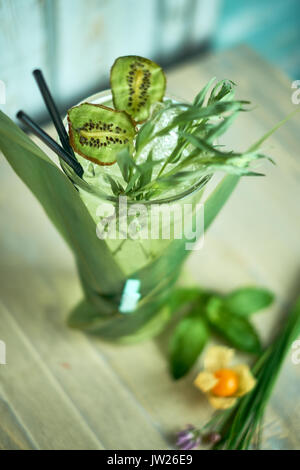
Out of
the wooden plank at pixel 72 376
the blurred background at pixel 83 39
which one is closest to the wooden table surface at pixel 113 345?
the wooden plank at pixel 72 376

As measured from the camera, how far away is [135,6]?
2.40 feet

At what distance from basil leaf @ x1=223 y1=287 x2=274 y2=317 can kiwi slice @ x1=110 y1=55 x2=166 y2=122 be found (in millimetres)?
235


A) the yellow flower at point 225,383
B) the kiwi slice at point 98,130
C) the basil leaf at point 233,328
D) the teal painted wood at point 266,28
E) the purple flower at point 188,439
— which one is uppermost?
the kiwi slice at point 98,130

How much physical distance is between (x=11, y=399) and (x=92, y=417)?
8cm

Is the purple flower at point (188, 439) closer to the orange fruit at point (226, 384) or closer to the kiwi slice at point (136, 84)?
the orange fruit at point (226, 384)

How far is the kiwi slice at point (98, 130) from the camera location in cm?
34

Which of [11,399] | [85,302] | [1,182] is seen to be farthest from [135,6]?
[11,399]

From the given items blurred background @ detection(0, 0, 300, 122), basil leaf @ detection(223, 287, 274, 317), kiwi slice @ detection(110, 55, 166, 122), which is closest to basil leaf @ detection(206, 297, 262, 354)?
basil leaf @ detection(223, 287, 274, 317)

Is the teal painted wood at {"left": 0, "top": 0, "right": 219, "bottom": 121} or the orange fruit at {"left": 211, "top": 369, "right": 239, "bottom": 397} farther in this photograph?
the teal painted wood at {"left": 0, "top": 0, "right": 219, "bottom": 121}

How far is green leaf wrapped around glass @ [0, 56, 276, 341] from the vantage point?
33cm

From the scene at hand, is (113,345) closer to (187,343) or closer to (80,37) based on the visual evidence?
(187,343)

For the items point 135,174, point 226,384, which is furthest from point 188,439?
point 135,174

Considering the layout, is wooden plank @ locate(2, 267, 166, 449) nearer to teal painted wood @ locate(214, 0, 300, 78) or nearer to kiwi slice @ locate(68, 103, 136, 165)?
kiwi slice @ locate(68, 103, 136, 165)

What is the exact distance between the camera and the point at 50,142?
0.34m
